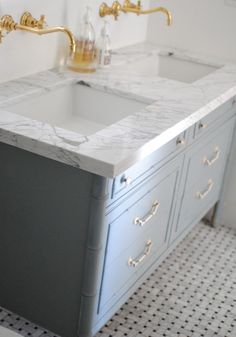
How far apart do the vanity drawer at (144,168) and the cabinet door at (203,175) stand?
0.15 m

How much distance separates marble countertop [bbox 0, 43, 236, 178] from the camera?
1.67m

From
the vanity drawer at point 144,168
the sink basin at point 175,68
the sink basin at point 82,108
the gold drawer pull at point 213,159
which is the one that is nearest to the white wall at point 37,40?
the sink basin at point 82,108

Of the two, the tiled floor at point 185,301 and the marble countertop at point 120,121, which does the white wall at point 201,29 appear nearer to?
the marble countertop at point 120,121

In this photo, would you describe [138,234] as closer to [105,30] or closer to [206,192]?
[206,192]

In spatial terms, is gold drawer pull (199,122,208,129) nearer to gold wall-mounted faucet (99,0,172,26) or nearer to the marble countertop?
the marble countertop

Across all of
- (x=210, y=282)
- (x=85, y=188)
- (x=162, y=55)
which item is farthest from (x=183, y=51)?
(x=85, y=188)

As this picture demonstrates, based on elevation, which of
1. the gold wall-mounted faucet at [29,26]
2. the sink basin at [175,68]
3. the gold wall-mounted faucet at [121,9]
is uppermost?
the gold wall-mounted faucet at [121,9]

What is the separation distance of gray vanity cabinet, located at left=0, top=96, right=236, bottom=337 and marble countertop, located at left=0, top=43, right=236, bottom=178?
9cm

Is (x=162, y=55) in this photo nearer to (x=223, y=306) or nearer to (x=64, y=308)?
(x=223, y=306)

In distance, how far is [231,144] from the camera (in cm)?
286

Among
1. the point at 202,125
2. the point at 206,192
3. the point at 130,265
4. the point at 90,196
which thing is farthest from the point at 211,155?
the point at 90,196

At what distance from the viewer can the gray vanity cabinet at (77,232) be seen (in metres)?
1.80

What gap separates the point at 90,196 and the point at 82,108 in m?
0.65

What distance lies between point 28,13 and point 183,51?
3.43 ft
